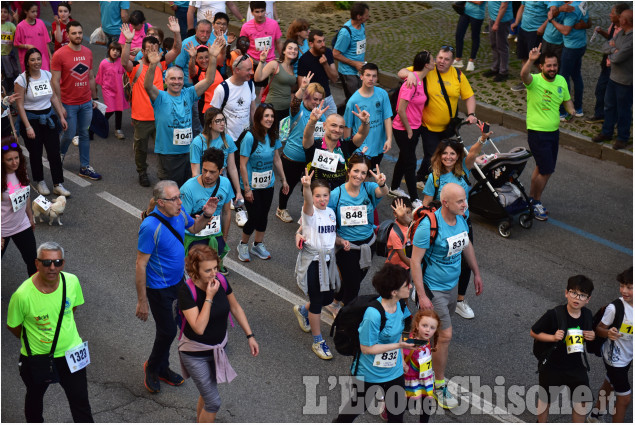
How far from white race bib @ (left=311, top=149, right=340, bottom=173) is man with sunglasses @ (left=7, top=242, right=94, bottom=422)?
3251 millimetres

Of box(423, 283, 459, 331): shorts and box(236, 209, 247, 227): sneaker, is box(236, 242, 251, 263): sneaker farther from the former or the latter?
box(423, 283, 459, 331): shorts

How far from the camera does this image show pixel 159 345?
688 cm

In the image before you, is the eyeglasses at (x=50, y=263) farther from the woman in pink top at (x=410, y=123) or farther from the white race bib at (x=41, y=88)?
the woman in pink top at (x=410, y=123)

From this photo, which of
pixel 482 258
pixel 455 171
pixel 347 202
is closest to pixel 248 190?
pixel 347 202

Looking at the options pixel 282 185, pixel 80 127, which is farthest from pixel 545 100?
pixel 80 127

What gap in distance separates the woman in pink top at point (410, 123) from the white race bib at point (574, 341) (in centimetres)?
423

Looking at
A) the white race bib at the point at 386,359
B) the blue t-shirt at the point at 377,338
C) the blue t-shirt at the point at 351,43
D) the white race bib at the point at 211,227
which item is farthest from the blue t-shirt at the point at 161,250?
the blue t-shirt at the point at 351,43

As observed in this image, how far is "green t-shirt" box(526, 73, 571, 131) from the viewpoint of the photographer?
1011 centimetres

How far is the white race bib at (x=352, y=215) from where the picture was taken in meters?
7.53

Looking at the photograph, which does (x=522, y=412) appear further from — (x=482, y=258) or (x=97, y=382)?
(x=97, y=382)

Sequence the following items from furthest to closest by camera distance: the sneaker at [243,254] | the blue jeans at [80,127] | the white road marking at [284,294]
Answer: the blue jeans at [80,127] → the sneaker at [243,254] → the white road marking at [284,294]

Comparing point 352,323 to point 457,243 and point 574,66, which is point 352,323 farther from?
point 574,66

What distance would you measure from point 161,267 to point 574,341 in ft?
10.6

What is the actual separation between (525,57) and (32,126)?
28.4 ft
